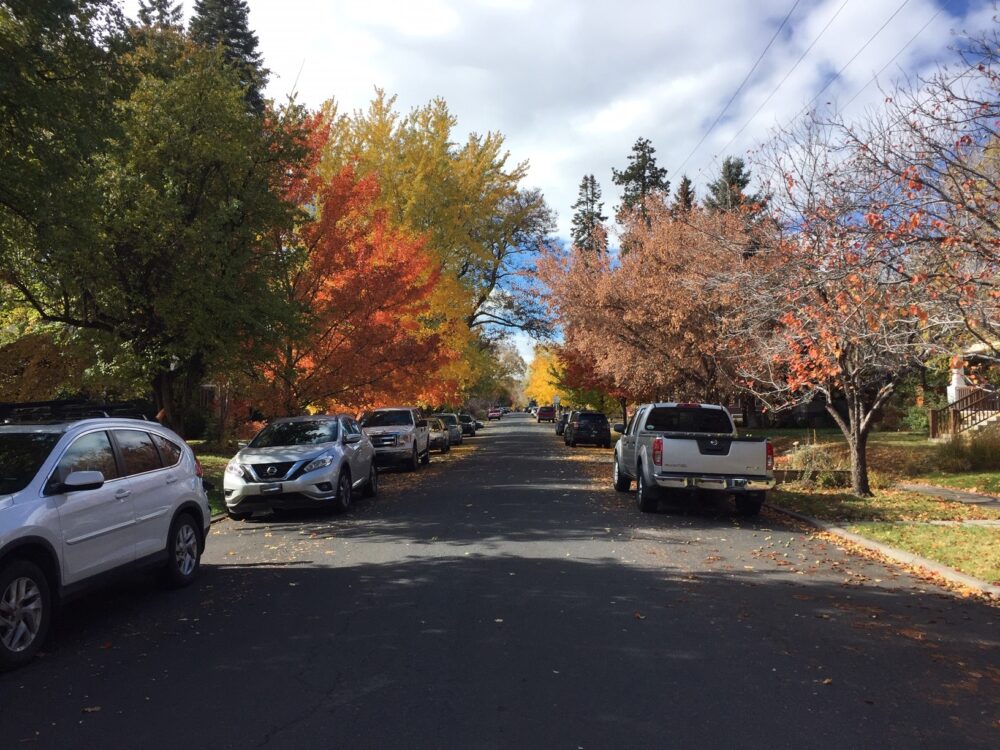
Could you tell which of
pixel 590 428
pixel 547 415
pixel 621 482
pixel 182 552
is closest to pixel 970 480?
pixel 621 482

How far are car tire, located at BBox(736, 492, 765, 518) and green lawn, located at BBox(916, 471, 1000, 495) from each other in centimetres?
546

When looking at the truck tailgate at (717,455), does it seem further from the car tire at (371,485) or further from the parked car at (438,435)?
the parked car at (438,435)

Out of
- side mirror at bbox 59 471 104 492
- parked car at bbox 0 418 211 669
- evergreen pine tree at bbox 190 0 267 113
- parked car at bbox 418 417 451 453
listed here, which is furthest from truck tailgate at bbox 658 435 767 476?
evergreen pine tree at bbox 190 0 267 113

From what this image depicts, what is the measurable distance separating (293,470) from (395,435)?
9.85 m

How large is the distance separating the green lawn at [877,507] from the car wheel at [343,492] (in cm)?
760

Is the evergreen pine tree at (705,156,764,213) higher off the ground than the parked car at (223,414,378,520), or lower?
higher

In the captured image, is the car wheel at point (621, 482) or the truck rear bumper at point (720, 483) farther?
the car wheel at point (621, 482)

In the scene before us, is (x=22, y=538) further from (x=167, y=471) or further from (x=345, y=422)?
(x=345, y=422)

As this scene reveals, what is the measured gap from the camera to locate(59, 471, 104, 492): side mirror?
5871 mm

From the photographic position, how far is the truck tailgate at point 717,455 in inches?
482

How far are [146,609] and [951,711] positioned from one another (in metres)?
6.28

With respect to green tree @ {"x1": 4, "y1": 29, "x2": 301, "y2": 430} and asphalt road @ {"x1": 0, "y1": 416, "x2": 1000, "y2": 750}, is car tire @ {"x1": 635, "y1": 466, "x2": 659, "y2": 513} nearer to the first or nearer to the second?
asphalt road @ {"x1": 0, "y1": 416, "x2": 1000, "y2": 750}

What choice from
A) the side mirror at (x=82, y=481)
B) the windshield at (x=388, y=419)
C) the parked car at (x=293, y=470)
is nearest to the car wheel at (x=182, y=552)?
the side mirror at (x=82, y=481)

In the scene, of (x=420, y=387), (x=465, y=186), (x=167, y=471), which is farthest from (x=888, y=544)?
(x=465, y=186)
